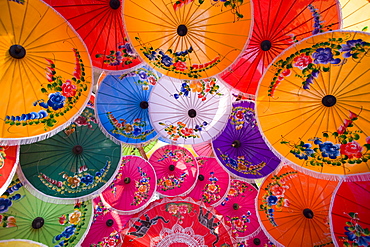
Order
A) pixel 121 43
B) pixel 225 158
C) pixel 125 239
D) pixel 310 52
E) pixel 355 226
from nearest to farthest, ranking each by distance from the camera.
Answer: pixel 310 52 → pixel 355 226 → pixel 121 43 → pixel 125 239 → pixel 225 158

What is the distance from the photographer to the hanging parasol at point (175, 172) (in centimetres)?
511

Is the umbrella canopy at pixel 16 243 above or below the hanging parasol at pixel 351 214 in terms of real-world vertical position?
below

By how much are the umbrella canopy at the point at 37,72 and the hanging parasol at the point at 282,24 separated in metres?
1.91

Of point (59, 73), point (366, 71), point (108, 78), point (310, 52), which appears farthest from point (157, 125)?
point (366, 71)

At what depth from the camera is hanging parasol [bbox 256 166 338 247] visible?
3.63 metres

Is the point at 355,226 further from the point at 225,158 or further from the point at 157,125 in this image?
the point at 157,125

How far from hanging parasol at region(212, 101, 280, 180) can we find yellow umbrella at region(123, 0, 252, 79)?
1.48 m

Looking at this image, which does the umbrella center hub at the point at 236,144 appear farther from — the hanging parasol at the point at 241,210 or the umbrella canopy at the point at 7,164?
the umbrella canopy at the point at 7,164

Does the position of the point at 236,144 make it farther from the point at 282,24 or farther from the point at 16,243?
the point at 16,243

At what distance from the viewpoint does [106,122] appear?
3.75 m

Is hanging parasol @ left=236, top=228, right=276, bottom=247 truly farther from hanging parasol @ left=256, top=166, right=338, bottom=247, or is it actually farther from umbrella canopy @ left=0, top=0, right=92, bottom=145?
umbrella canopy @ left=0, top=0, right=92, bottom=145

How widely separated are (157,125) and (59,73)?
1.82 m

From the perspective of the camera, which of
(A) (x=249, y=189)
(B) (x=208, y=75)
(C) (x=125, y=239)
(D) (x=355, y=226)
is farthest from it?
(A) (x=249, y=189)

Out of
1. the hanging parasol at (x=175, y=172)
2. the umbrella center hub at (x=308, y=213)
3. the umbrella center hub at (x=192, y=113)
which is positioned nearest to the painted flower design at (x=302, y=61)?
the umbrella center hub at (x=192, y=113)
